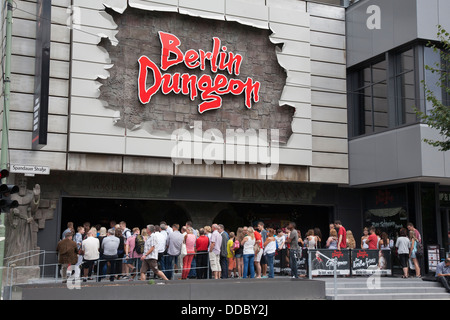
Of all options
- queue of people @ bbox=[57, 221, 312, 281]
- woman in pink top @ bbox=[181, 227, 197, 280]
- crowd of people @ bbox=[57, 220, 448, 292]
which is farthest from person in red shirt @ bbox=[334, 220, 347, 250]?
woman in pink top @ bbox=[181, 227, 197, 280]

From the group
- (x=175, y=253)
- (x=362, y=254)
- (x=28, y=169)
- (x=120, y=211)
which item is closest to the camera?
(x=175, y=253)

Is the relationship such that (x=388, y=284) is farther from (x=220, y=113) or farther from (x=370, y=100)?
(x=370, y=100)

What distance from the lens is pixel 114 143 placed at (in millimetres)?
23625

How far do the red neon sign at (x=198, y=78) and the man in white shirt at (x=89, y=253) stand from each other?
21.8ft

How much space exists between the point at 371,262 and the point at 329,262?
185 cm

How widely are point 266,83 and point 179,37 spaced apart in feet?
13.8

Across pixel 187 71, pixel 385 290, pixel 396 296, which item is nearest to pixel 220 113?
pixel 187 71

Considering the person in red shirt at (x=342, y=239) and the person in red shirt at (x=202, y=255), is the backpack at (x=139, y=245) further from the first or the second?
the person in red shirt at (x=342, y=239)

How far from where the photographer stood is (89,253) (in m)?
19.7

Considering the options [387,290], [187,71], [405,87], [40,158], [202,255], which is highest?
[187,71]

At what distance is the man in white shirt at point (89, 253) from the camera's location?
1970 cm

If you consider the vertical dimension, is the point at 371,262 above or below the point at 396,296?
above

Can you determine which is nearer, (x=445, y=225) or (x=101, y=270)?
(x=101, y=270)

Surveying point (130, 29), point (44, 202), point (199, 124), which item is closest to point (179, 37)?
point (130, 29)
